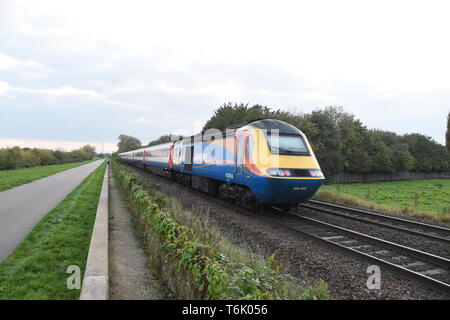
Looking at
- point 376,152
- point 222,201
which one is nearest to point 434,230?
point 222,201

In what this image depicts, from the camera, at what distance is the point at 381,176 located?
197 feet

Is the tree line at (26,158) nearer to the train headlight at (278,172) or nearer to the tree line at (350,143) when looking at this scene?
the tree line at (350,143)

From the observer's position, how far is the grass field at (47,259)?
438cm

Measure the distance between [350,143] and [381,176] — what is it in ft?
45.0

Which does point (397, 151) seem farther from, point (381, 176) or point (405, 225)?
point (405, 225)

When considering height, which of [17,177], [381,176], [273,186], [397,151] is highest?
[397,151]

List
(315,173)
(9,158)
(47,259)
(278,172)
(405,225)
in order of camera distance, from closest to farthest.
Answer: (47,259) → (278,172) → (315,173) → (405,225) → (9,158)

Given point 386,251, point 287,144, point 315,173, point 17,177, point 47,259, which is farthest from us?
point 17,177

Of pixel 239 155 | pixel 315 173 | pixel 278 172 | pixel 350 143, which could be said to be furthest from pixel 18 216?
pixel 350 143

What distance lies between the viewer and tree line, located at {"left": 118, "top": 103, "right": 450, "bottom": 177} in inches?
1216

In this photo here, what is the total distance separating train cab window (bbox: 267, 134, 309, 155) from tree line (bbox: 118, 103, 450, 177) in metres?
17.6

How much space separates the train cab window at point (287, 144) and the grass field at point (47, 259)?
555cm

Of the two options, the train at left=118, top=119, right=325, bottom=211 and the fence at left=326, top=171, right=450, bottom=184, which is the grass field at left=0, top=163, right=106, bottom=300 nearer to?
the train at left=118, top=119, right=325, bottom=211
